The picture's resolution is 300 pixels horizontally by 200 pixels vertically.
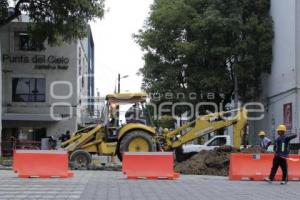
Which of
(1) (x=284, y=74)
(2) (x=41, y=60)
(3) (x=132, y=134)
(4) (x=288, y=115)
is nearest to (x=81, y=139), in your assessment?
(3) (x=132, y=134)

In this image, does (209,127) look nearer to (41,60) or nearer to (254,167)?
(254,167)

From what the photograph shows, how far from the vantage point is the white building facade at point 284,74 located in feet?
127

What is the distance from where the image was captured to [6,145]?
130 ft

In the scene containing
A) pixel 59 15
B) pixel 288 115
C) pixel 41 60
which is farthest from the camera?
pixel 41 60

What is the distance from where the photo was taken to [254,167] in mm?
21125

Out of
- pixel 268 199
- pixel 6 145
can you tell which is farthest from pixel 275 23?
pixel 268 199

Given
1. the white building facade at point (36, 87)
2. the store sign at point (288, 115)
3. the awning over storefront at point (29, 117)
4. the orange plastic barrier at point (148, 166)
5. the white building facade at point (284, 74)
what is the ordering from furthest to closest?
the white building facade at point (36, 87) → the awning over storefront at point (29, 117) → the store sign at point (288, 115) → the white building facade at point (284, 74) → the orange plastic barrier at point (148, 166)

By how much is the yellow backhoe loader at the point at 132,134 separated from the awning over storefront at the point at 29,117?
1807cm

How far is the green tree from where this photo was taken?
4341 centimetres

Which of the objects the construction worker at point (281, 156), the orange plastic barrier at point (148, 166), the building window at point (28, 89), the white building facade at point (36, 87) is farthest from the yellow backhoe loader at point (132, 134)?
the building window at point (28, 89)

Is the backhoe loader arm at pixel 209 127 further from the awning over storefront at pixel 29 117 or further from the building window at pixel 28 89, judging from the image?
the building window at pixel 28 89

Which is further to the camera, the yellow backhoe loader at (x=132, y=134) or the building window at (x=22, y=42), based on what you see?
the building window at (x=22, y=42)

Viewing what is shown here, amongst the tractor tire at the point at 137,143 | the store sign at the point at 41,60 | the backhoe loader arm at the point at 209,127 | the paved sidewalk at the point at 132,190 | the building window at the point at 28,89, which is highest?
the store sign at the point at 41,60

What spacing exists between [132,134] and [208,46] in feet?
61.0
